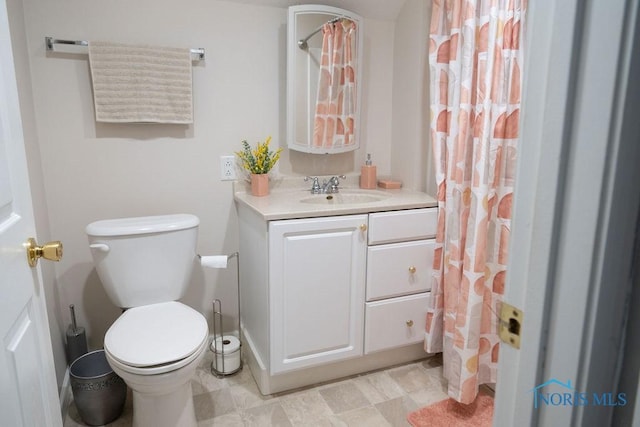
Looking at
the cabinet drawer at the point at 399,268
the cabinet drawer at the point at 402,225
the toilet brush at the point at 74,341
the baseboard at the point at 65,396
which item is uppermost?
the cabinet drawer at the point at 402,225

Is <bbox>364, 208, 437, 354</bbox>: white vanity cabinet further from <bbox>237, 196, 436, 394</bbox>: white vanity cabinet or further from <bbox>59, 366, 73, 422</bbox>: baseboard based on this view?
<bbox>59, 366, 73, 422</bbox>: baseboard

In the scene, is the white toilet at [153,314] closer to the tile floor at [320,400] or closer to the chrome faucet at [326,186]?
the tile floor at [320,400]

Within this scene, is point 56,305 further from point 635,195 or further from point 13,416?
point 635,195

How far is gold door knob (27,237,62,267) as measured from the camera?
37.9 inches

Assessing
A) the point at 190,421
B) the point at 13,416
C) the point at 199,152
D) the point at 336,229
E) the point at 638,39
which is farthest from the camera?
the point at 199,152

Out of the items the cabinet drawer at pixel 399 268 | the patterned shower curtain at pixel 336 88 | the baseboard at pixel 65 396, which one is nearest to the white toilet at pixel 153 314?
the baseboard at pixel 65 396

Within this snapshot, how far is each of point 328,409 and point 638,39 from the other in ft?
6.01

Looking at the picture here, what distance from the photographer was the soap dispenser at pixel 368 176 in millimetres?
2459

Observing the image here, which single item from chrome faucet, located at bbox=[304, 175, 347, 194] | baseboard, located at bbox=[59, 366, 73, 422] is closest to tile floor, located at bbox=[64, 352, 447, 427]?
baseboard, located at bbox=[59, 366, 73, 422]

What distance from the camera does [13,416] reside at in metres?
0.80

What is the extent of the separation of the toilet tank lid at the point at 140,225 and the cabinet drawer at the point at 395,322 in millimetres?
965

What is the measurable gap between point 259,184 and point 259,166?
0.10 metres

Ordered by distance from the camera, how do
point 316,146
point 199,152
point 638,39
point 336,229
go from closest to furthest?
point 638,39, point 336,229, point 199,152, point 316,146

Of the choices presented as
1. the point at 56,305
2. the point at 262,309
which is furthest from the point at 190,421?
the point at 56,305
